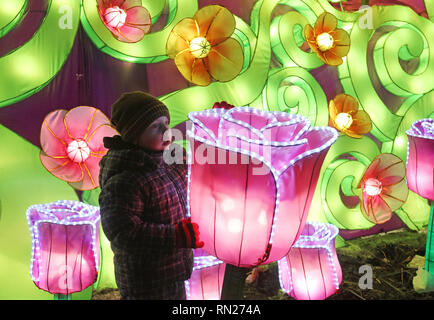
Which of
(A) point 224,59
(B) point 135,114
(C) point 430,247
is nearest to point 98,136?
(B) point 135,114

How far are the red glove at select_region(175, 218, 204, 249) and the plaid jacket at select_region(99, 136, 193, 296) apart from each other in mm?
24

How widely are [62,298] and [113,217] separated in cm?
70

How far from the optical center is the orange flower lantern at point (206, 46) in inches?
78.5

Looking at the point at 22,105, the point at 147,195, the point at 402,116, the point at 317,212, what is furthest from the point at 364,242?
the point at 22,105

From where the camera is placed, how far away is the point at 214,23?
2000 millimetres

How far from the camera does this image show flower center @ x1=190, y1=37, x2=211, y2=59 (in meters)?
2.00

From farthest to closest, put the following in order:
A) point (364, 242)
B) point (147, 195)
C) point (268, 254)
Answer: 1. point (364, 242)
2. point (147, 195)
3. point (268, 254)

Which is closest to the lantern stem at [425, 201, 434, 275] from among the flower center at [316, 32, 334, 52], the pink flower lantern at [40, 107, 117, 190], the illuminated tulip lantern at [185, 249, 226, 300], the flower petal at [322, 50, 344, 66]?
the flower petal at [322, 50, 344, 66]

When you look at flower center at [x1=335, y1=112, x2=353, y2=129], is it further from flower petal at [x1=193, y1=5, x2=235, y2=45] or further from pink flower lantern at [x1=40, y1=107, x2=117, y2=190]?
pink flower lantern at [x1=40, y1=107, x2=117, y2=190]

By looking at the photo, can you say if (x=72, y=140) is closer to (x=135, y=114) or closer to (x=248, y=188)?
(x=135, y=114)

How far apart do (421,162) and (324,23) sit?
103 cm

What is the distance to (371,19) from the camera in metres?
3.03

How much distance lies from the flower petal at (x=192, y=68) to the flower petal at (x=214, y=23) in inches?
4.7
